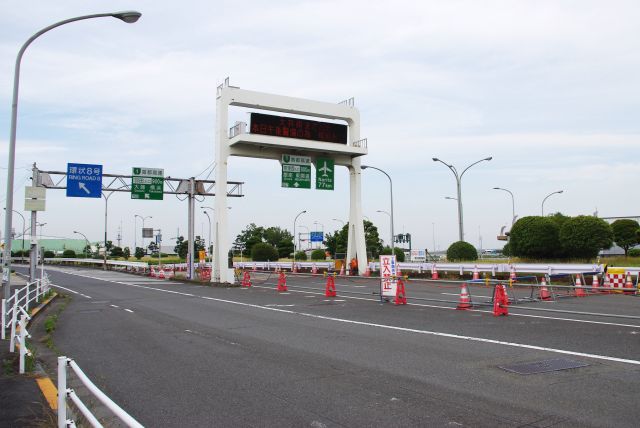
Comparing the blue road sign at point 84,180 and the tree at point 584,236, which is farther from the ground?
the blue road sign at point 84,180

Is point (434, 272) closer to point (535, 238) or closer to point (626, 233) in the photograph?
point (535, 238)

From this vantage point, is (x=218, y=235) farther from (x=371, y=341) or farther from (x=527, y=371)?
(x=527, y=371)

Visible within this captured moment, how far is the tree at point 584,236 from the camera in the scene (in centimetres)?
3634

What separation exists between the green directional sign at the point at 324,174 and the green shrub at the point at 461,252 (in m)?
12.2

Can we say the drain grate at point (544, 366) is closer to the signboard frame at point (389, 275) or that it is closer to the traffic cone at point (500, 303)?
the traffic cone at point (500, 303)

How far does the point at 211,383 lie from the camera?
765 cm

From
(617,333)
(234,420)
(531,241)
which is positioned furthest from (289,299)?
(531,241)

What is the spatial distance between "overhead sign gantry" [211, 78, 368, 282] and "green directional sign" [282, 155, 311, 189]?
0.06 meters

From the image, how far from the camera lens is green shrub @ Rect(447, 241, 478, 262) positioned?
41.3 m

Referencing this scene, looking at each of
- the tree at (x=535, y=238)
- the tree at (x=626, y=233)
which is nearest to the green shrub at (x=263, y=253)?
the tree at (x=535, y=238)

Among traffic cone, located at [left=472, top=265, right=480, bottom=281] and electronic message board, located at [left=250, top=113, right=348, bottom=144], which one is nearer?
traffic cone, located at [left=472, top=265, right=480, bottom=281]

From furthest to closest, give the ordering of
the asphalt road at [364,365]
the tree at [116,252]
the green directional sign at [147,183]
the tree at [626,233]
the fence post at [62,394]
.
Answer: the tree at [116,252] < the tree at [626,233] < the green directional sign at [147,183] < the asphalt road at [364,365] < the fence post at [62,394]

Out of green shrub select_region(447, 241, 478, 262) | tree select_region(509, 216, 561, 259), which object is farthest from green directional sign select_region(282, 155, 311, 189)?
tree select_region(509, 216, 561, 259)

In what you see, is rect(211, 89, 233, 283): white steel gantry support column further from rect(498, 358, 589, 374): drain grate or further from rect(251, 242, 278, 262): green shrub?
rect(251, 242, 278, 262): green shrub
